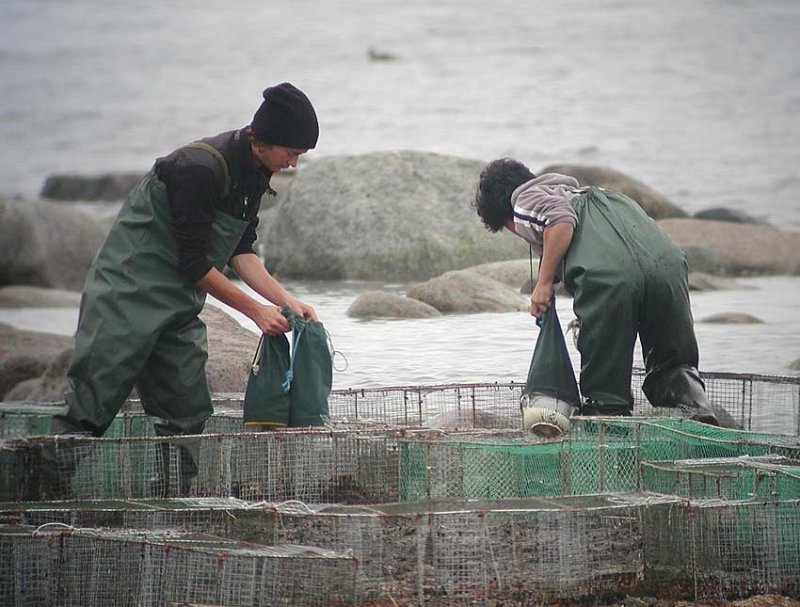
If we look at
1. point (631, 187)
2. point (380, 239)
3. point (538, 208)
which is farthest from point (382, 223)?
point (538, 208)

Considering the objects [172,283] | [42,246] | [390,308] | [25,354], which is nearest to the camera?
[172,283]

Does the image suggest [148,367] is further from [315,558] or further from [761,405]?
[761,405]

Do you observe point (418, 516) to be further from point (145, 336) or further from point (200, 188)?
point (200, 188)

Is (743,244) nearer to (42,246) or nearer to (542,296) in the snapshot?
(42,246)

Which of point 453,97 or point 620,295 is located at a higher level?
point 453,97

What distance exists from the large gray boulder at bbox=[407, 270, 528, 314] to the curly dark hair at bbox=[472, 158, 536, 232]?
407 centimetres

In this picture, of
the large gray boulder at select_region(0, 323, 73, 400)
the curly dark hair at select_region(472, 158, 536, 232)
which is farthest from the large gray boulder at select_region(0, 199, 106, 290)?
the curly dark hair at select_region(472, 158, 536, 232)

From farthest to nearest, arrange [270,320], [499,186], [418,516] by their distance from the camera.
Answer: [499,186] < [270,320] < [418,516]

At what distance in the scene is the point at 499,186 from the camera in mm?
6359

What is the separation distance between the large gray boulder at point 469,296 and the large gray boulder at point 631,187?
5477mm

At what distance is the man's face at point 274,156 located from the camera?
5.54m

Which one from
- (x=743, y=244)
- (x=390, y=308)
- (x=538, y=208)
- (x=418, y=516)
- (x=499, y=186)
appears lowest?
(x=418, y=516)

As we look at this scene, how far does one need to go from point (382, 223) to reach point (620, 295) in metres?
7.80

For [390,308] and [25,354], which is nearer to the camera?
[25,354]
